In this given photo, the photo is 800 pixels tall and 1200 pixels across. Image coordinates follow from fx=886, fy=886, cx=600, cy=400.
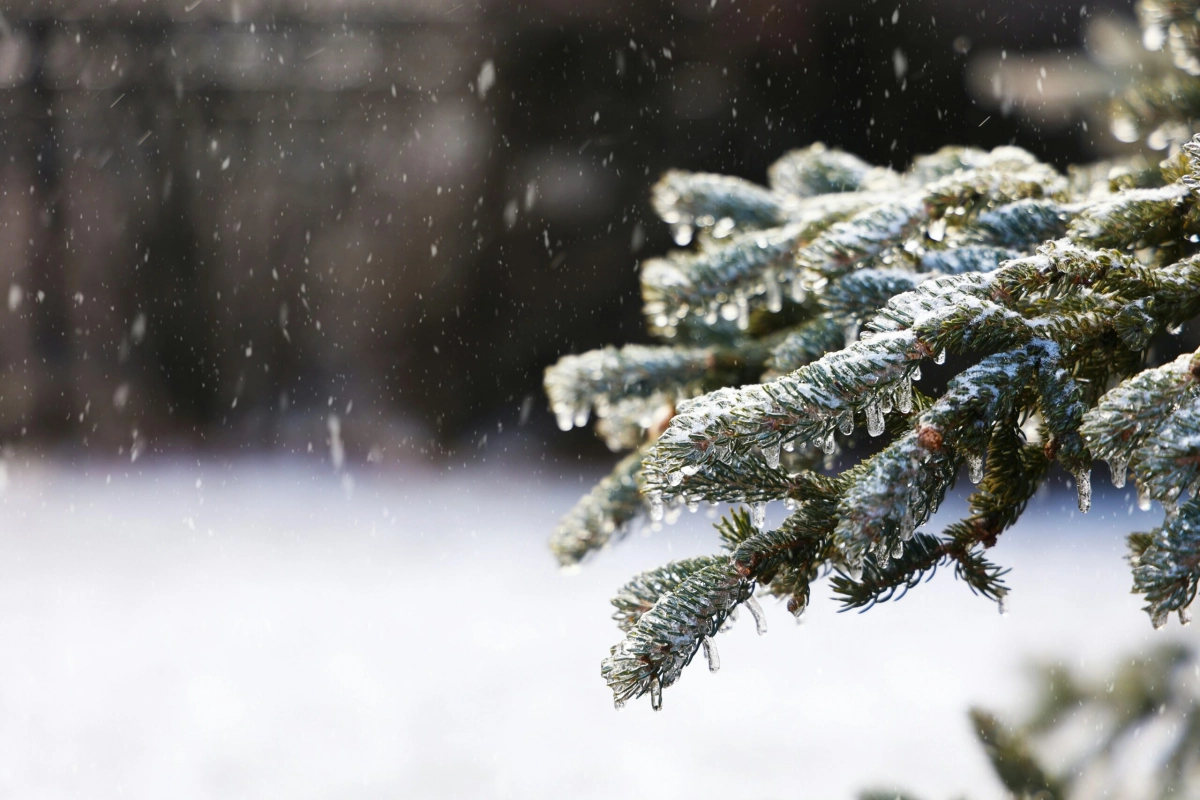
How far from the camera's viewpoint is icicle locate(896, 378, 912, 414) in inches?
19.9

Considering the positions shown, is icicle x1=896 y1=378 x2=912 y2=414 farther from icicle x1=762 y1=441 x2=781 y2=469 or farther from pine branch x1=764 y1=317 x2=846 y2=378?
pine branch x1=764 y1=317 x2=846 y2=378

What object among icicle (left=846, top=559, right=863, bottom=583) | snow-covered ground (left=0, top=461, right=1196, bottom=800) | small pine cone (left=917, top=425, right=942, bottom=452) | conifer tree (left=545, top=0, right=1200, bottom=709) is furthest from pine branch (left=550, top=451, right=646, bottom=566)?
snow-covered ground (left=0, top=461, right=1196, bottom=800)

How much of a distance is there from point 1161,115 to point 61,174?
484 cm

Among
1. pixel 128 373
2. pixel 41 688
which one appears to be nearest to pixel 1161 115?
pixel 41 688

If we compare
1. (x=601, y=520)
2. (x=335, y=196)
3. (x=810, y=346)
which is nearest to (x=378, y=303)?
(x=335, y=196)

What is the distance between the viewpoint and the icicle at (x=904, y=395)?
0.51m

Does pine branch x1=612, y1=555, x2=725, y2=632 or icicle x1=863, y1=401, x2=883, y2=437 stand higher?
icicle x1=863, y1=401, x2=883, y2=437

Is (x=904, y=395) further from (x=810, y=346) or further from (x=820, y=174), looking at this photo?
(x=820, y=174)

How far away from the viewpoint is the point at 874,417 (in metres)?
0.55

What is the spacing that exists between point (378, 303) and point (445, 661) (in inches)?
99.0

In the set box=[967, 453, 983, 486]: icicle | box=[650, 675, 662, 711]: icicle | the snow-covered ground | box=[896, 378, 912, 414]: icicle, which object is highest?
box=[896, 378, 912, 414]: icicle

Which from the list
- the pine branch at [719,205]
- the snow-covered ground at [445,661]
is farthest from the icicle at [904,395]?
the snow-covered ground at [445,661]

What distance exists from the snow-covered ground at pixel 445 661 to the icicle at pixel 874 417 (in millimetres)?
588

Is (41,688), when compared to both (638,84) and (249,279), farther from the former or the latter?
(638,84)
